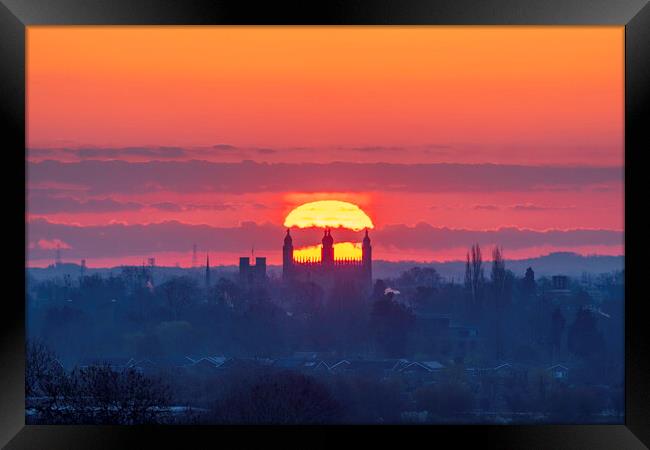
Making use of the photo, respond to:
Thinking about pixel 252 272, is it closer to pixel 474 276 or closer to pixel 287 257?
pixel 287 257

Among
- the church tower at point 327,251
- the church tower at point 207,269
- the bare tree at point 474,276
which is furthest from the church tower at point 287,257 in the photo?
the bare tree at point 474,276

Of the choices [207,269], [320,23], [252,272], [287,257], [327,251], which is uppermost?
[320,23]

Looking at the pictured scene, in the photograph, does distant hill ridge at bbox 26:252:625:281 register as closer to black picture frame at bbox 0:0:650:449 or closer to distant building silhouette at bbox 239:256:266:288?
distant building silhouette at bbox 239:256:266:288

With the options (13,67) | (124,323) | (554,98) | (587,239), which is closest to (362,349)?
(124,323)

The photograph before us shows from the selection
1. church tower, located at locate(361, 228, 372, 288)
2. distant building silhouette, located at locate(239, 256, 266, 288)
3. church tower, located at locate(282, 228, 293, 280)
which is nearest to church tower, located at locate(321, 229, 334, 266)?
church tower, located at locate(361, 228, 372, 288)

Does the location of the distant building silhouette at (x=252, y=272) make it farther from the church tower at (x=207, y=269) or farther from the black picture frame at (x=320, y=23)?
the black picture frame at (x=320, y=23)

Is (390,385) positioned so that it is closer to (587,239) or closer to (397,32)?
(587,239)

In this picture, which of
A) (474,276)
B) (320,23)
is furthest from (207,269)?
(320,23)
